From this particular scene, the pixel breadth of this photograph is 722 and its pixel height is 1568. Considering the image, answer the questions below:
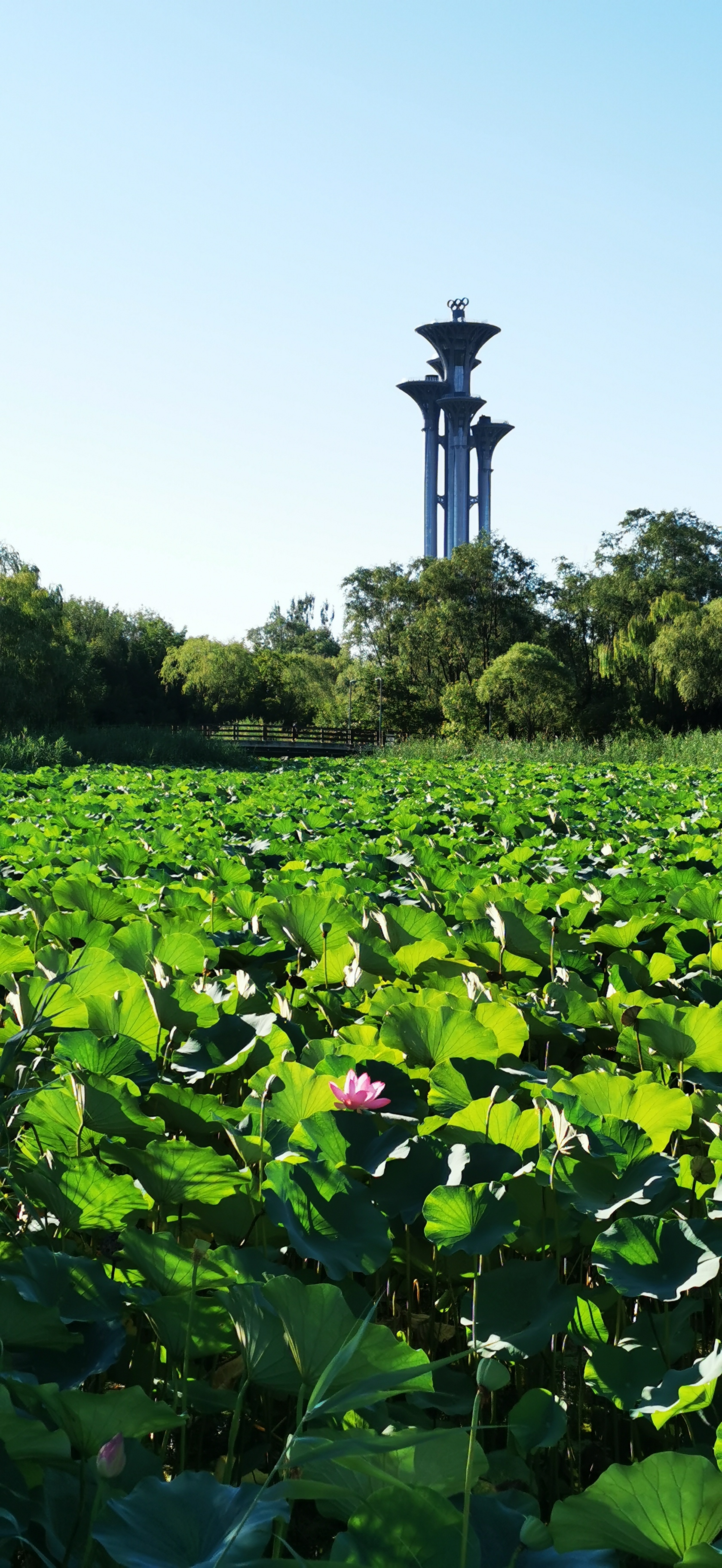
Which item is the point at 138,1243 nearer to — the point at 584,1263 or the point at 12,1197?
the point at 12,1197

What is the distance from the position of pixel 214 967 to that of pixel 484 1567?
1.91 metres

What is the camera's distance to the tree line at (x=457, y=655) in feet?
112

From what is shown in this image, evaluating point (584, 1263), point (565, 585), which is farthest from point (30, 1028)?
point (565, 585)

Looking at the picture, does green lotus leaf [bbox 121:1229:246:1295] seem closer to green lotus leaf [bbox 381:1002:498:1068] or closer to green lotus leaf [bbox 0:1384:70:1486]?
green lotus leaf [bbox 0:1384:70:1486]

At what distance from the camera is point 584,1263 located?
1.68 metres

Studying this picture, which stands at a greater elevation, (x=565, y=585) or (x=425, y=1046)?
(x=565, y=585)

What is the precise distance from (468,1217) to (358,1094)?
0.79 feet

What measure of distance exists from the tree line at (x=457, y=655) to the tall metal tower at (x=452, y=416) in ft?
64.5

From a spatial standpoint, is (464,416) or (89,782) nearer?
(89,782)

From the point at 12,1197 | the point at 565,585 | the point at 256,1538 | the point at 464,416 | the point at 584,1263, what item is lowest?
the point at 584,1263

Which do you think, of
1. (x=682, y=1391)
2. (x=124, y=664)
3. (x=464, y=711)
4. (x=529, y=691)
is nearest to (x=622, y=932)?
(x=682, y=1391)

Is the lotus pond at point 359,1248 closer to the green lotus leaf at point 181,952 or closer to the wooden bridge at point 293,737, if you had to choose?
the green lotus leaf at point 181,952

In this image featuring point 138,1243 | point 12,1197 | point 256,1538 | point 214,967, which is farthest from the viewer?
point 214,967

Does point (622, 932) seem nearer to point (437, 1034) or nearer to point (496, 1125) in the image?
point (437, 1034)
